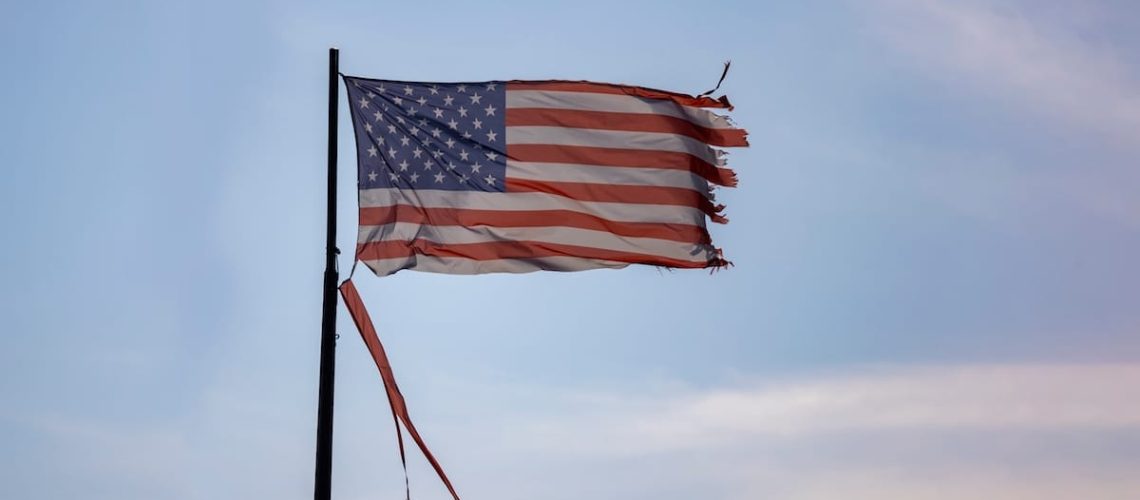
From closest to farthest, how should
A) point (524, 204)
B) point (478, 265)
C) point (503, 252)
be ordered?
point (478, 265) < point (503, 252) < point (524, 204)

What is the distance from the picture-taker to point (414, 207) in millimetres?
19266

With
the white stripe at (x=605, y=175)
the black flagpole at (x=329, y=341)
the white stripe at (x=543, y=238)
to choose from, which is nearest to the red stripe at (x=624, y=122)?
the white stripe at (x=605, y=175)

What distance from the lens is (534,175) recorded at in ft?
67.5

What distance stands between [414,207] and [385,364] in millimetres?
2377

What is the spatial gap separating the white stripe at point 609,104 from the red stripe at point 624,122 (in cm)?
6

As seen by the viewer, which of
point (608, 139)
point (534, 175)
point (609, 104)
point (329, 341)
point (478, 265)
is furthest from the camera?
point (609, 104)

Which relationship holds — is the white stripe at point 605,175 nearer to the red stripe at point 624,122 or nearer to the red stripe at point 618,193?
the red stripe at point 618,193

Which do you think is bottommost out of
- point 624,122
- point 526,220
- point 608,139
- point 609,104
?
point 526,220

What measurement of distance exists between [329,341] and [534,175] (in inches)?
199

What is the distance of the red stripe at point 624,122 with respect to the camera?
20.8 meters

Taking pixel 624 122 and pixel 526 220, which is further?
pixel 624 122

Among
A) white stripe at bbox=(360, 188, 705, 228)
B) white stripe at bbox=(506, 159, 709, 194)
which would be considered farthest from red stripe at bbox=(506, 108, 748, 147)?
white stripe at bbox=(360, 188, 705, 228)

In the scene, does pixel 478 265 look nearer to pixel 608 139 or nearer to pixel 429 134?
pixel 429 134

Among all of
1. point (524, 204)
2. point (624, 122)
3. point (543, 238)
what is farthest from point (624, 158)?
point (543, 238)
